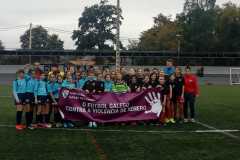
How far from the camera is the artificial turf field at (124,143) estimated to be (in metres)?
9.03

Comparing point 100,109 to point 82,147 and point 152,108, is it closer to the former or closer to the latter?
point 152,108

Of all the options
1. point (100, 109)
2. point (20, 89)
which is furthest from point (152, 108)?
point (20, 89)

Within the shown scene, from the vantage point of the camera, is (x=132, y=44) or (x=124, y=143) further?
(x=132, y=44)

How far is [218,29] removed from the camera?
82.4 m

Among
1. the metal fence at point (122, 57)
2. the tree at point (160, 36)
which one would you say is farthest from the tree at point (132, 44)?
the metal fence at point (122, 57)

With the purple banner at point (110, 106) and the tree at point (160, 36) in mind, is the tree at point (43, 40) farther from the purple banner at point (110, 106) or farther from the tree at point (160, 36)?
the purple banner at point (110, 106)

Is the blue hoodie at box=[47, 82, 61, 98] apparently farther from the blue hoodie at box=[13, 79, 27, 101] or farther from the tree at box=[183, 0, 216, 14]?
the tree at box=[183, 0, 216, 14]

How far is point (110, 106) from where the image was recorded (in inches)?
538

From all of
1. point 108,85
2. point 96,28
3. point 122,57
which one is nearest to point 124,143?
point 108,85

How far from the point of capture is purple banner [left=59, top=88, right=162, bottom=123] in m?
13.4

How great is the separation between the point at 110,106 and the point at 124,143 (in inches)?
132

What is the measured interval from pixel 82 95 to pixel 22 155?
4641 mm

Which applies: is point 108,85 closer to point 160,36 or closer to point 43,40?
point 160,36

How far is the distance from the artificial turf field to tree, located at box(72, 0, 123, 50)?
71.8m
